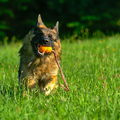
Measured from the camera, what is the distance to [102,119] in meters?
2.54

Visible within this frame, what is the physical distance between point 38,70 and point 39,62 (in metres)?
0.19

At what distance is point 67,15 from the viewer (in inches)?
589

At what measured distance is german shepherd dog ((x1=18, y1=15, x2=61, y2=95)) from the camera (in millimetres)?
3982

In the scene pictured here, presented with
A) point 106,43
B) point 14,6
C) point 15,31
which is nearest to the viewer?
point 106,43

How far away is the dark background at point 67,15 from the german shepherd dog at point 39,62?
8.24 metres

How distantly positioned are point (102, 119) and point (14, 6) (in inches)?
559

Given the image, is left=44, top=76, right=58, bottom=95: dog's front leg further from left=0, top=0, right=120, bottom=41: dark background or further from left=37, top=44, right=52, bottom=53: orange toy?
left=0, top=0, right=120, bottom=41: dark background

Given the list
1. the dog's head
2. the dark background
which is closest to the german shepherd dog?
the dog's head

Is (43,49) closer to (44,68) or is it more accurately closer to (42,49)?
(42,49)

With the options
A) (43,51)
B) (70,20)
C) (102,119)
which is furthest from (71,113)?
(70,20)

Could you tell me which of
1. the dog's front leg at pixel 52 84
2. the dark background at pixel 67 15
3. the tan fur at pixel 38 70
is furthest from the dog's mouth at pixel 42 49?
the dark background at pixel 67 15

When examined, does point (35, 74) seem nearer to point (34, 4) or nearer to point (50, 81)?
point (50, 81)

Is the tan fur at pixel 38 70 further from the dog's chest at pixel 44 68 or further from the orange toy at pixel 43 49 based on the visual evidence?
the orange toy at pixel 43 49

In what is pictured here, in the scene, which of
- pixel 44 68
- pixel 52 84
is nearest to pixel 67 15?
pixel 44 68
